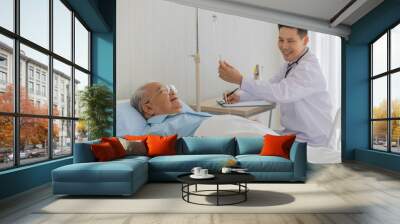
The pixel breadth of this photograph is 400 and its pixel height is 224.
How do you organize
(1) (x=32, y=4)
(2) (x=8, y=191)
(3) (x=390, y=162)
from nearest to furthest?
(2) (x=8, y=191), (1) (x=32, y=4), (3) (x=390, y=162)

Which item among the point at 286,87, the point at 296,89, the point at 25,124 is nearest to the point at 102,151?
the point at 25,124

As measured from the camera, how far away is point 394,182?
6.14m

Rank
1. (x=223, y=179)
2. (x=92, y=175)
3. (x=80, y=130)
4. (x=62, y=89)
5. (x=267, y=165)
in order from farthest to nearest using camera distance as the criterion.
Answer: (x=80, y=130)
(x=62, y=89)
(x=267, y=165)
(x=92, y=175)
(x=223, y=179)

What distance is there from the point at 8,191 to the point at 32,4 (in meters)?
2.70

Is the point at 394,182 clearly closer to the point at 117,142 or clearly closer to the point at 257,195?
the point at 257,195

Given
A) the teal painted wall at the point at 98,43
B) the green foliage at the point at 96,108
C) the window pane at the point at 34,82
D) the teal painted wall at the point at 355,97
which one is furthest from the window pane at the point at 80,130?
the teal painted wall at the point at 355,97

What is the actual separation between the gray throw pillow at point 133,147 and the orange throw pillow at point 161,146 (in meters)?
0.12

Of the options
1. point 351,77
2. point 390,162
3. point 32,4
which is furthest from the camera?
point 351,77

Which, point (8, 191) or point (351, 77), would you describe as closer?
point (8, 191)

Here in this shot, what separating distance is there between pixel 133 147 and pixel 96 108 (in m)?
1.52

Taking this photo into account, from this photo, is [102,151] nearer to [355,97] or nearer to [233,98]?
[233,98]

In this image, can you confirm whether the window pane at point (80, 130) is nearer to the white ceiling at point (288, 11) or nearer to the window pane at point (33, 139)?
the window pane at point (33, 139)

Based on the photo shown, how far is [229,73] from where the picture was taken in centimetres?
864

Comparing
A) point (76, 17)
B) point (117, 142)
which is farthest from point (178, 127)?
point (76, 17)
